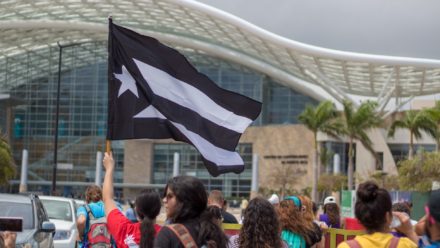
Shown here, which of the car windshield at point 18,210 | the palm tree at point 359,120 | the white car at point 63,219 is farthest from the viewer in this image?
the palm tree at point 359,120

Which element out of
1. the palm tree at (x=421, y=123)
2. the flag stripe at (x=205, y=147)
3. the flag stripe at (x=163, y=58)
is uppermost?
the palm tree at (x=421, y=123)

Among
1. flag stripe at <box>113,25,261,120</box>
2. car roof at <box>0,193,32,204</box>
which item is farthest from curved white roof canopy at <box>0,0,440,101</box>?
flag stripe at <box>113,25,261,120</box>

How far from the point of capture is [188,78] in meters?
7.35

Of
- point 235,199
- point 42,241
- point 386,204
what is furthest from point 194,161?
point 386,204

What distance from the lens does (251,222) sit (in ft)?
19.7

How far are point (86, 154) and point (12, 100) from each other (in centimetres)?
908

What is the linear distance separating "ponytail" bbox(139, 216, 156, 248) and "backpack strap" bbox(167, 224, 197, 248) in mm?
1313

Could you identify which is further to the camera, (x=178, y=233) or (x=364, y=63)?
(x=364, y=63)

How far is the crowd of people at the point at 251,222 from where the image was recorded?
469 centimetres

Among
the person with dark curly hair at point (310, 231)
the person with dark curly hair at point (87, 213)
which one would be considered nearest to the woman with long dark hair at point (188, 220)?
the person with dark curly hair at point (310, 231)

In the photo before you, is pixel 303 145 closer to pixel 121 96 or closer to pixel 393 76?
pixel 393 76

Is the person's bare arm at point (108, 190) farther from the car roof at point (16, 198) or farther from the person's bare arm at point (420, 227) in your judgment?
the car roof at point (16, 198)

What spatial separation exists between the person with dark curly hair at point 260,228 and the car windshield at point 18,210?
20.1 feet

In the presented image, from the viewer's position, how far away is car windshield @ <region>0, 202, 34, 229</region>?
11.6 meters
